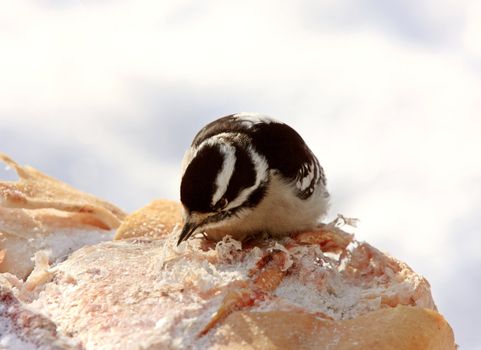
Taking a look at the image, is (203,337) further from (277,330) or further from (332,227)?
(332,227)

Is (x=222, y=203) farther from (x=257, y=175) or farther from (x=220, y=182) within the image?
(x=257, y=175)

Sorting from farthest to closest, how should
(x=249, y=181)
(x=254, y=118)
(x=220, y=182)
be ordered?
(x=254, y=118)
(x=249, y=181)
(x=220, y=182)

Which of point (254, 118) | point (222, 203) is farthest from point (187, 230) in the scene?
point (254, 118)

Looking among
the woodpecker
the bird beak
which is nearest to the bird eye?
the woodpecker

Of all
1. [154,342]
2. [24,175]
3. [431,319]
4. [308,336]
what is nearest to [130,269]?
[154,342]

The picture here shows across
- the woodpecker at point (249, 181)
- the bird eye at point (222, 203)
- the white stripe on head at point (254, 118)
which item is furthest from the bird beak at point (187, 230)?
the white stripe on head at point (254, 118)

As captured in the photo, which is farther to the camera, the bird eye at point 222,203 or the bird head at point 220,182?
the bird eye at point 222,203

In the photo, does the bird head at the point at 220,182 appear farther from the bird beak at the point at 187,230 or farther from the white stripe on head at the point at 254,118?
the white stripe on head at the point at 254,118

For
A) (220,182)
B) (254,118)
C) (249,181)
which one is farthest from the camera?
(254,118)
